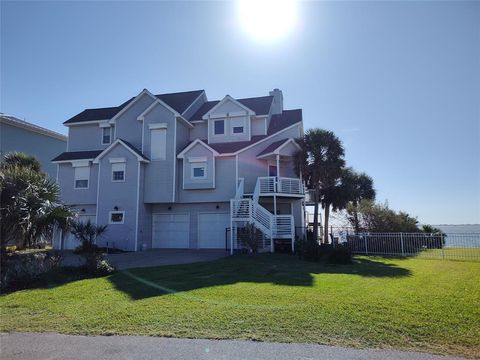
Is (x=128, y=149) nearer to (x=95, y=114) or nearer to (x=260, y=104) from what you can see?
(x=95, y=114)

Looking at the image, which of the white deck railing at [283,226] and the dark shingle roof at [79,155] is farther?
the dark shingle roof at [79,155]

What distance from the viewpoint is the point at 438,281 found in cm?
1069

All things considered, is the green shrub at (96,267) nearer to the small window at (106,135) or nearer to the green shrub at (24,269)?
the green shrub at (24,269)

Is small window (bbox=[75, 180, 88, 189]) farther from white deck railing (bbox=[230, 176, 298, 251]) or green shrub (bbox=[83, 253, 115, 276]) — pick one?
green shrub (bbox=[83, 253, 115, 276])

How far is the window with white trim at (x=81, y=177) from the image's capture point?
26.2 m

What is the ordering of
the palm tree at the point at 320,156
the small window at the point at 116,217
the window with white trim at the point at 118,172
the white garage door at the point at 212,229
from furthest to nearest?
the window with white trim at the point at 118,172, the white garage door at the point at 212,229, the small window at the point at 116,217, the palm tree at the point at 320,156

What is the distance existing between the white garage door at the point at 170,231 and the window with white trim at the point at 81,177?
19.2 feet

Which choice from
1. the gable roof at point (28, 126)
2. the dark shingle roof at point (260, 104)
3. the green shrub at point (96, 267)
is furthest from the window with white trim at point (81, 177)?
the green shrub at point (96, 267)

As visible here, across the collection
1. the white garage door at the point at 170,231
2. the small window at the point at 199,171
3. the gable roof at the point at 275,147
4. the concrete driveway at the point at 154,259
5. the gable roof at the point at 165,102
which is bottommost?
the concrete driveway at the point at 154,259

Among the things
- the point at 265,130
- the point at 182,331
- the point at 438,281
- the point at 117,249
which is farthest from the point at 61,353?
the point at 265,130

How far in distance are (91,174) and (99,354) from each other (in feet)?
75.5

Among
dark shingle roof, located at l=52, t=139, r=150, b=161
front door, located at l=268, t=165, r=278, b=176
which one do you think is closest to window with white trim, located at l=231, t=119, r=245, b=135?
front door, located at l=268, t=165, r=278, b=176

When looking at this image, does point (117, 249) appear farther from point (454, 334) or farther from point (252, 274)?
point (454, 334)

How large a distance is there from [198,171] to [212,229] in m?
4.23
